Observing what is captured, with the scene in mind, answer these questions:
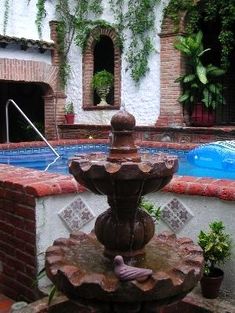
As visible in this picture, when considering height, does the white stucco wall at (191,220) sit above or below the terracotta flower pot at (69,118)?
below

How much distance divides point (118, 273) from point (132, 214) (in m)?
0.30

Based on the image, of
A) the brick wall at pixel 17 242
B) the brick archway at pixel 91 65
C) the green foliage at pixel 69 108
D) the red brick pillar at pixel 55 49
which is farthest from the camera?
the green foliage at pixel 69 108

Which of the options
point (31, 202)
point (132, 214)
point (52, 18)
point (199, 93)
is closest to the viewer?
point (132, 214)

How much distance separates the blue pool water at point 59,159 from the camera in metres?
6.49

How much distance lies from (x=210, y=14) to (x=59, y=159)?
15.7ft

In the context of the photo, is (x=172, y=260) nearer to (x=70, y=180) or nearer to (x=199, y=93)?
(x=70, y=180)

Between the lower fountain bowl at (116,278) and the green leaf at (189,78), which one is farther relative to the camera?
the green leaf at (189,78)

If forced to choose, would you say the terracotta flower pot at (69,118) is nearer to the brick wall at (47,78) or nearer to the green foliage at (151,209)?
the brick wall at (47,78)

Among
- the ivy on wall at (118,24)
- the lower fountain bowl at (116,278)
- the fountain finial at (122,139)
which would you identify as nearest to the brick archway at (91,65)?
the ivy on wall at (118,24)

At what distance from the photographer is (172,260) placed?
197cm

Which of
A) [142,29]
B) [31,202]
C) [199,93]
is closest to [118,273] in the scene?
[31,202]

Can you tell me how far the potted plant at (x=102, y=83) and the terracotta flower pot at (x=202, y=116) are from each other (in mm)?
2435

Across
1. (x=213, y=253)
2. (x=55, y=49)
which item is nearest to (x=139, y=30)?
(x=55, y=49)

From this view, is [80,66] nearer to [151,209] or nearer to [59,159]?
[59,159]
